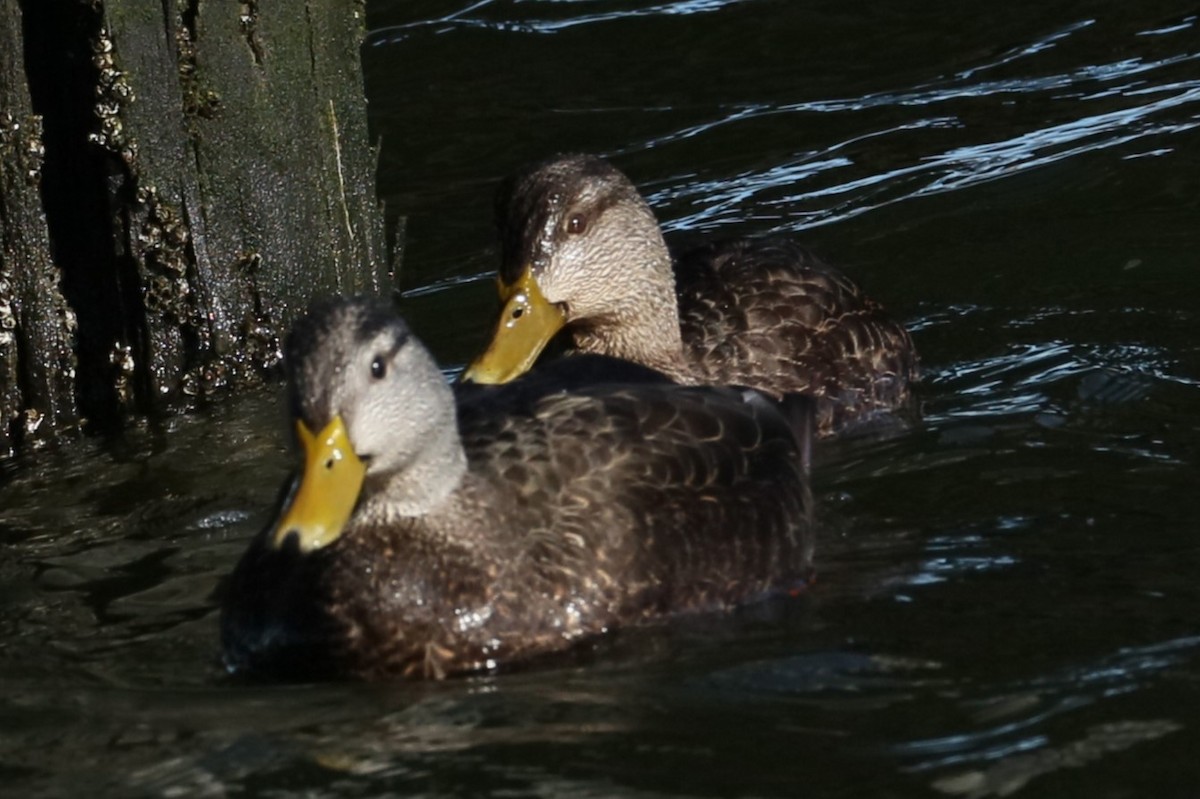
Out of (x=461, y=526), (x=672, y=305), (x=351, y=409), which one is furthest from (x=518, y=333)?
(x=351, y=409)

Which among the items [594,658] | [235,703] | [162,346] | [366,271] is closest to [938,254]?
[366,271]

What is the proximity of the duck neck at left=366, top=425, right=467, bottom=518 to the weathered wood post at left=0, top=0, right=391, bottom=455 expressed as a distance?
2805 mm

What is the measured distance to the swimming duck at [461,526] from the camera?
20.6 ft

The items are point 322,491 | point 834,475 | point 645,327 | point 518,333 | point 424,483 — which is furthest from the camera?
point 645,327

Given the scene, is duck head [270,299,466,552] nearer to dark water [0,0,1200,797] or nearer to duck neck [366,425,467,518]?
duck neck [366,425,467,518]

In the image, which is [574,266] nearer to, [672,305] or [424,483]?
[672,305]

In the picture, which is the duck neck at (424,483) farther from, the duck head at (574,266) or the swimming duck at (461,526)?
the duck head at (574,266)

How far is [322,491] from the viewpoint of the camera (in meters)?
6.21

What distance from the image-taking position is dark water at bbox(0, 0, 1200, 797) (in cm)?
574

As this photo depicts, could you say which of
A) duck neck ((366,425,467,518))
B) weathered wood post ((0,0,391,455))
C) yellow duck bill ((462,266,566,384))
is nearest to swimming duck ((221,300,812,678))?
duck neck ((366,425,467,518))

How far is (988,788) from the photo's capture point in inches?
212

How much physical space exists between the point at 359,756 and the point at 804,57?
8.55 metres

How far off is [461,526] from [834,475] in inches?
90.2

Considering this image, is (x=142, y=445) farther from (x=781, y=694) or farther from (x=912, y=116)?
(x=912, y=116)
